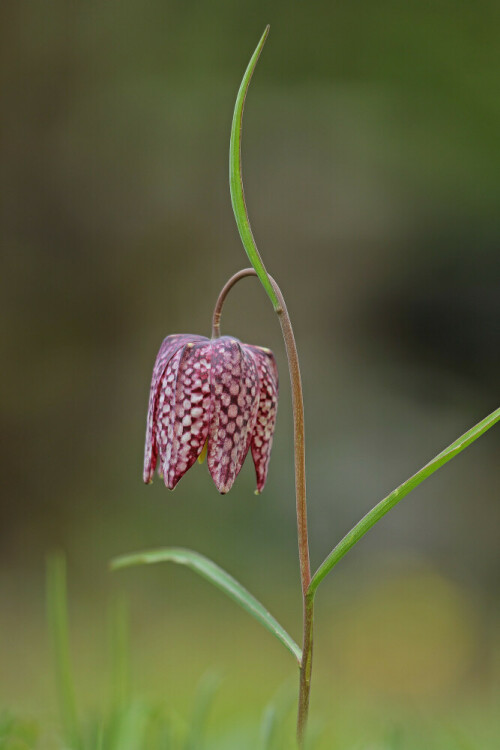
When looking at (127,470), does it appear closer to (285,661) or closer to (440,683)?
(285,661)

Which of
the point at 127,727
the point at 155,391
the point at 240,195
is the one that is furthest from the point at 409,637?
the point at 240,195

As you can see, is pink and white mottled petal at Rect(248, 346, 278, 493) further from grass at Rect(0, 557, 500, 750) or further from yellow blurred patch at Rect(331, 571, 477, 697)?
yellow blurred patch at Rect(331, 571, 477, 697)

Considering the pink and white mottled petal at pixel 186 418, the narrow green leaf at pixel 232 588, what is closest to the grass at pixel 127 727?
the narrow green leaf at pixel 232 588

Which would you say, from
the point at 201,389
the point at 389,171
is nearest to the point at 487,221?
the point at 389,171

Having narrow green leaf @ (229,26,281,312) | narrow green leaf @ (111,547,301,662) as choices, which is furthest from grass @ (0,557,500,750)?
narrow green leaf @ (229,26,281,312)

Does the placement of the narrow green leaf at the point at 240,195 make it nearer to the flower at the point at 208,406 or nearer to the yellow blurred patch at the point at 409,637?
the flower at the point at 208,406

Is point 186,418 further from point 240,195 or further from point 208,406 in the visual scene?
point 240,195

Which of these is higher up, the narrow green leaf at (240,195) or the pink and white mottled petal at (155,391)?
the narrow green leaf at (240,195)

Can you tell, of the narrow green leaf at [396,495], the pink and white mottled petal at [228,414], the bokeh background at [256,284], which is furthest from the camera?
the bokeh background at [256,284]
